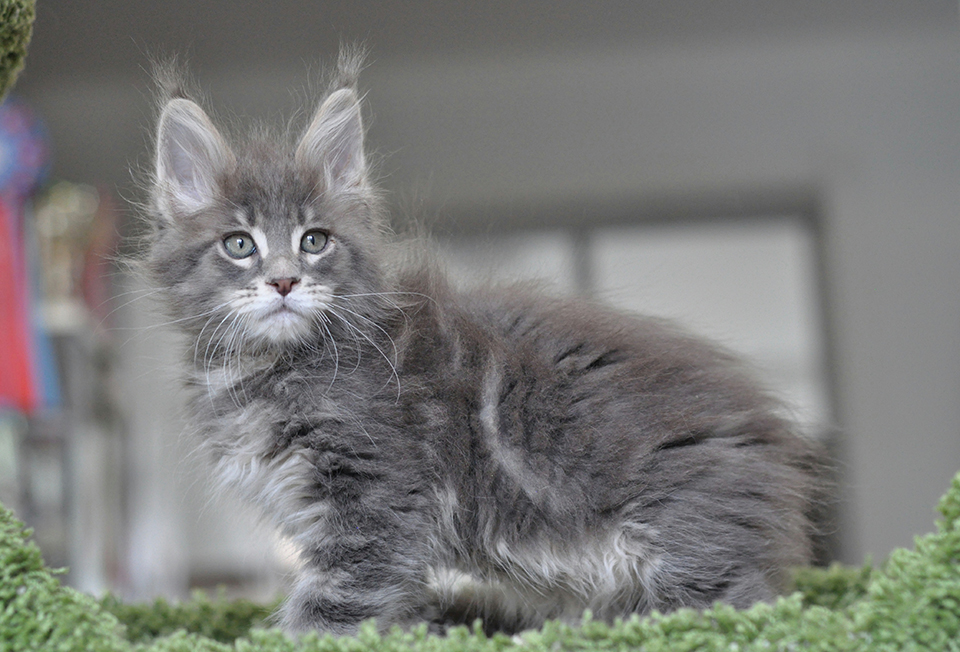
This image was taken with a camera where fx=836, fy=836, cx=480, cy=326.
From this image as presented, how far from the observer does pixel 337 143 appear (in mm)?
1307

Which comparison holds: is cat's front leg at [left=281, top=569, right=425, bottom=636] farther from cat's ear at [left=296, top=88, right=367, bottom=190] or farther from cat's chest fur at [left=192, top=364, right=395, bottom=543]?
cat's ear at [left=296, top=88, right=367, bottom=190]

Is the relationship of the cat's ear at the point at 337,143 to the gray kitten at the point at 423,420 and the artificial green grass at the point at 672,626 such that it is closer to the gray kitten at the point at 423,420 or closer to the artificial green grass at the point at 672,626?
the gray kitten at the point at 423,420

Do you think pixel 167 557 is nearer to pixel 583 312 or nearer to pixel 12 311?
pixel 12 311

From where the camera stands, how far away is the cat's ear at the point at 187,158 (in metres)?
1.23

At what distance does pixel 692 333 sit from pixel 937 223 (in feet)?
15.4

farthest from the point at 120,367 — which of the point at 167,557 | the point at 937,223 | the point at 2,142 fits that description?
the point at 937,223

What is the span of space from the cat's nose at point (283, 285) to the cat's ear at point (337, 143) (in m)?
0.21

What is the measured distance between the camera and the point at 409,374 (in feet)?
3.98

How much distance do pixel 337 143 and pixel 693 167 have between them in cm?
446

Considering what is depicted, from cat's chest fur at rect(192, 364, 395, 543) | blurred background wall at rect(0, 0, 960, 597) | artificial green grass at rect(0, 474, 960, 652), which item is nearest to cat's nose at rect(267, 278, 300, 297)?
cat's chest fur at rect(192, 364, 395, 543)

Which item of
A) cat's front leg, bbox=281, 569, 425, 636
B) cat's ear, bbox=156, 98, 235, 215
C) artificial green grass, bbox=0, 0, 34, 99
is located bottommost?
cat's front leg, bbox=281, 569, 425, 636

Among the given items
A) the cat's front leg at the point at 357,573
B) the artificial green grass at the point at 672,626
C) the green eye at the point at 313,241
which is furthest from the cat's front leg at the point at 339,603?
the green eye at the point at 313,241

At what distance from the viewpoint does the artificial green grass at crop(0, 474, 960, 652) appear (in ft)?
2.98

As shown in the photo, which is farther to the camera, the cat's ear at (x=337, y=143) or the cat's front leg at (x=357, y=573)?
the cat's ear at (x=337, y=143)
